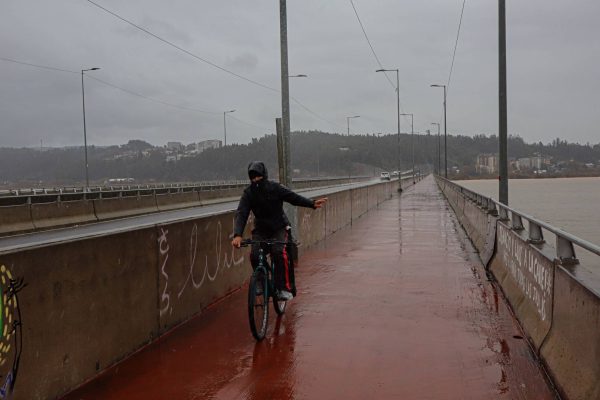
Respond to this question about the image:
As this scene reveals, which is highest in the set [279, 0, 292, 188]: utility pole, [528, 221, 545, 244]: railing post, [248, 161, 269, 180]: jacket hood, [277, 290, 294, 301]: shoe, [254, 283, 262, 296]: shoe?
[279, 0, 292, 188]: utility pole

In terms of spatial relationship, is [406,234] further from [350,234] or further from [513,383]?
[513,383]

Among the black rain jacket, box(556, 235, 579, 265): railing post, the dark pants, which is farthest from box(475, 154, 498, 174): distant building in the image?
box(556, 235, 579, 265): railing post

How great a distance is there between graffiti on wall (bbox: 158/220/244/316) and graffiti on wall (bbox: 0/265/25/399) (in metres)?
2.43

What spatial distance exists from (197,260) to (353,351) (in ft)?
8.70

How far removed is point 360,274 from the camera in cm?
1105

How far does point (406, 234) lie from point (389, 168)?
149364 millimetres

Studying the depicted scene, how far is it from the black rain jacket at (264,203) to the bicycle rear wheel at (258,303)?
547 millimetres

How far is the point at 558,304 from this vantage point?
543 centimetres

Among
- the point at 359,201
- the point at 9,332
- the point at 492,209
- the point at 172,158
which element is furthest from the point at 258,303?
the point at 172,158

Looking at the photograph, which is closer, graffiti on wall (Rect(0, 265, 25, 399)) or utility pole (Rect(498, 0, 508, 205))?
graffiti on wall (Rect(0, 265, 25, 399))

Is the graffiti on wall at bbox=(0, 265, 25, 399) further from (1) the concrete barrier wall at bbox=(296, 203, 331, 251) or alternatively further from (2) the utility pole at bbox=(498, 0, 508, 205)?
(2) the utility pole at bbox=(498, 0, 508, 205)

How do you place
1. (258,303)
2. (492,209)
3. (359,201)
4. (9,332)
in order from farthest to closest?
1. (359,201)
2. (492,209)
3. (258,303)
4. (9,332)

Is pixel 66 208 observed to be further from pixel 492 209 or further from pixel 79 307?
pixel 79 307

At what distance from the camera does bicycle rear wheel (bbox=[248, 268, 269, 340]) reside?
20.9ft
